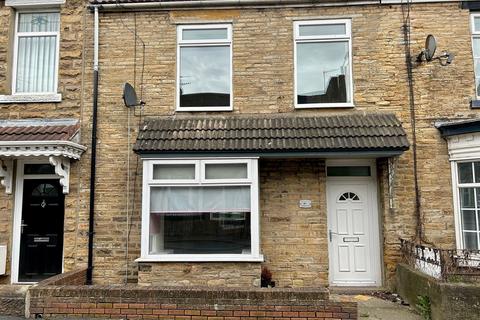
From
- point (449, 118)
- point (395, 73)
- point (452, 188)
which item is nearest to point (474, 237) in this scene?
point (452, 188)

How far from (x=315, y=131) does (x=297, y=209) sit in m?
1.62

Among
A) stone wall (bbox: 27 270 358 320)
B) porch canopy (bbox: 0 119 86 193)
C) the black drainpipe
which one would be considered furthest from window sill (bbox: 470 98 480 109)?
porch canopy (bbox: 0 119 86 193)

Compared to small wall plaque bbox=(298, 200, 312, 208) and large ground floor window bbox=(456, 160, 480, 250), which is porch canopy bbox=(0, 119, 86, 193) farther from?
large ground floor window bbox=(456, 160, 480, 250)

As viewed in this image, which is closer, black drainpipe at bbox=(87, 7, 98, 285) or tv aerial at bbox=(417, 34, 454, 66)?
tv aerial at bbox=(417, 34, 454, 66)

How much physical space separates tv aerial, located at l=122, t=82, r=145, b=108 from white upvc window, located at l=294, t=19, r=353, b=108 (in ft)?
10.9

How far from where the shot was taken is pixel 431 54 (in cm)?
812

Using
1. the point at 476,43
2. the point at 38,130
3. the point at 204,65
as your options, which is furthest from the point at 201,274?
the point at 476,43

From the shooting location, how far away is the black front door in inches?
339

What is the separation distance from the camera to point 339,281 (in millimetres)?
8461

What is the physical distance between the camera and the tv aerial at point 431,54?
8102 mm

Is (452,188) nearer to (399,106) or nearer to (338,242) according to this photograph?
(399,106)

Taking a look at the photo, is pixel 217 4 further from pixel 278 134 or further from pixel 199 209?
pixel 199 209

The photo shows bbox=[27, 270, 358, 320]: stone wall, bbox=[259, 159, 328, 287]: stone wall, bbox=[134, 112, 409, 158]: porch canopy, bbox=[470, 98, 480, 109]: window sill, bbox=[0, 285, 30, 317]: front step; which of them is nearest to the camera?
bbox=[27, 270, 358, 320]: stone wall

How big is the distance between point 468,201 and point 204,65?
596cm
